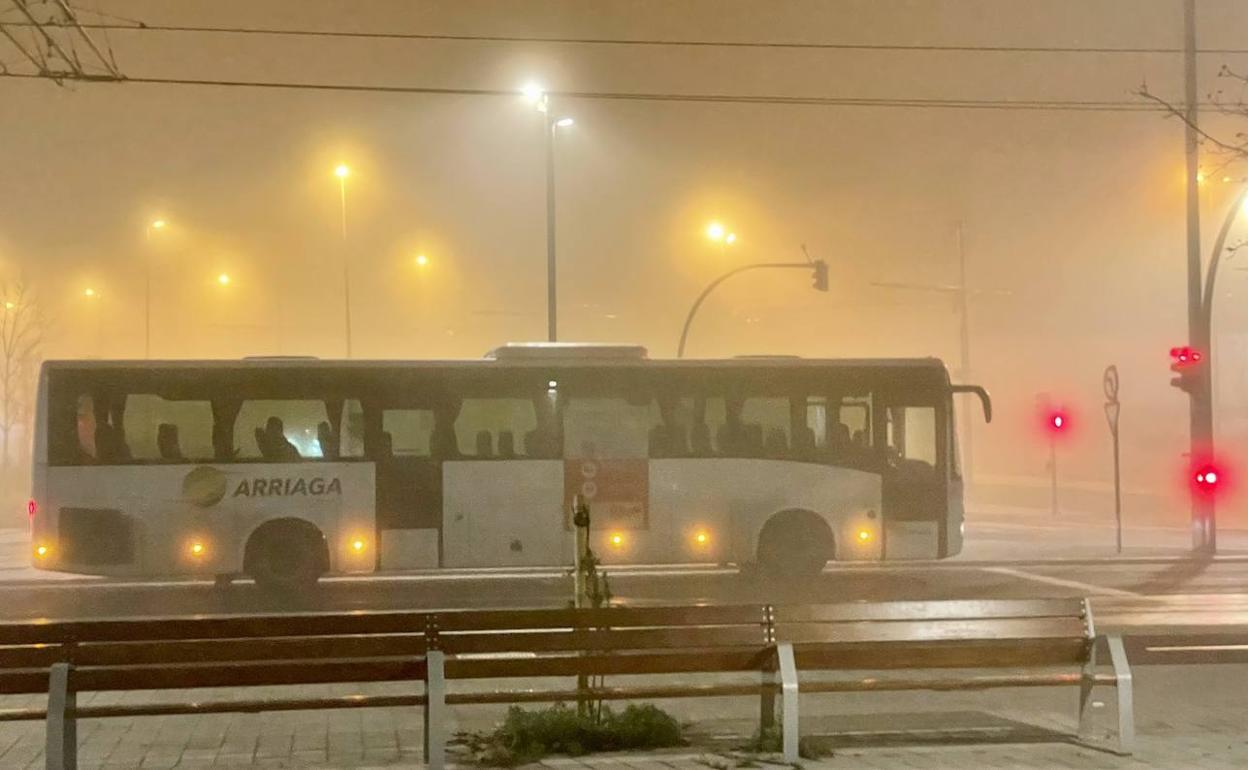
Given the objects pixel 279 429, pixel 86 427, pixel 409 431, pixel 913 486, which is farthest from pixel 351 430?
pixel 913 486

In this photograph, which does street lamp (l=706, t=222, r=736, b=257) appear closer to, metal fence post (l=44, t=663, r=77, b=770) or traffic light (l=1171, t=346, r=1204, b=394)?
traffic light (l=1171, t=346, r=1204, b=394)

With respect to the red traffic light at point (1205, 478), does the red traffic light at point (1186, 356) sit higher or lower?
higher

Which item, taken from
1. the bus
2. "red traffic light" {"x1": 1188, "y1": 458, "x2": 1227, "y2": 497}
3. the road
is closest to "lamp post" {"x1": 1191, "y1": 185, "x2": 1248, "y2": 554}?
"red traffic light" {"x1": 1188, "y1": 458, "x2": 1227, "y2": 497}

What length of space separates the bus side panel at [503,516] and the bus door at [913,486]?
180 inches

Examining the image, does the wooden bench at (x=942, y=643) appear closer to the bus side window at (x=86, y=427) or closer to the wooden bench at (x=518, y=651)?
the wooden bench at (x=518, y=651)

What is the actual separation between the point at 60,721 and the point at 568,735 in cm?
277

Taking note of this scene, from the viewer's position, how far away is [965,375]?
4084cm

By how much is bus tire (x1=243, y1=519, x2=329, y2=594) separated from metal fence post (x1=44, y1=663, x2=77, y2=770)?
11134 mm

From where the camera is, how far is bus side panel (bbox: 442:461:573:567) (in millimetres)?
19516

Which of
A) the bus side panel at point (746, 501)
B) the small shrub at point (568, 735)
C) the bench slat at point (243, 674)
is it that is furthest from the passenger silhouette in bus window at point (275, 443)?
the bench slat at point (243, 674)

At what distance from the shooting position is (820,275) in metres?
34.3

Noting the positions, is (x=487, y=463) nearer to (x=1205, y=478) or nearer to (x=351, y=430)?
(x=351, y=430)

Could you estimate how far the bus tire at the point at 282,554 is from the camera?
1912 cm

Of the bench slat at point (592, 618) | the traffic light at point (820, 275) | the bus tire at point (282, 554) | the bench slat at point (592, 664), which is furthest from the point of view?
the traffic light at point (820, 275)
